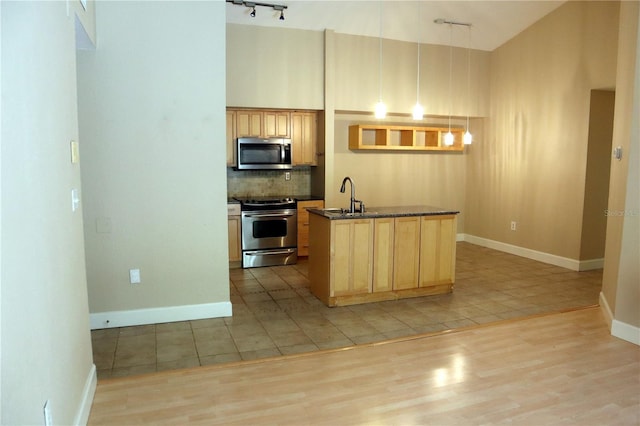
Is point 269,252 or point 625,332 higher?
point 269,252

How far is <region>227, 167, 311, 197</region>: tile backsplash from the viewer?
21.7ft

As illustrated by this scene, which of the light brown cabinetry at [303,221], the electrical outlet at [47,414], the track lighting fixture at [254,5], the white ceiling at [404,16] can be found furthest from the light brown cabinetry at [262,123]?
the electrical outlet at [47,414]

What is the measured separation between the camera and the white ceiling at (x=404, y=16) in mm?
5703

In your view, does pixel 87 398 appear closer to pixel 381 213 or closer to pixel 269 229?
pixel 381 213

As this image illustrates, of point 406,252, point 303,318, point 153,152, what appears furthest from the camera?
point 406,252

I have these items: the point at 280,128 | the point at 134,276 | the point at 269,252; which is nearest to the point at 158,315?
the point at 134,276

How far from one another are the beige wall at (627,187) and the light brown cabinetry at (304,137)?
150 inches

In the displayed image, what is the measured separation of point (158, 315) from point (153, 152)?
1398 millimetres

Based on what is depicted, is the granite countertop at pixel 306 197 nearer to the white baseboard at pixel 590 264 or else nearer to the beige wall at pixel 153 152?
the beige wall at pixel 153 152

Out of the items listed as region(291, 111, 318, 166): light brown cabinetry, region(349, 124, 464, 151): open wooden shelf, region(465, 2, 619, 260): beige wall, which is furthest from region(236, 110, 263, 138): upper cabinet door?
region(465, 2, 619, 260): beige wall

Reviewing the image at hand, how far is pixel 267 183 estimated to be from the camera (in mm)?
6773

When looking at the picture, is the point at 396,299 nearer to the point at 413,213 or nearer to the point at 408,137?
the point at 413,213

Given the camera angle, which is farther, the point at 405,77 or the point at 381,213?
the point at 405,77

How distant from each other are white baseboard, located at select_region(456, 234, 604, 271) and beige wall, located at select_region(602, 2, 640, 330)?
2139 millimetres
